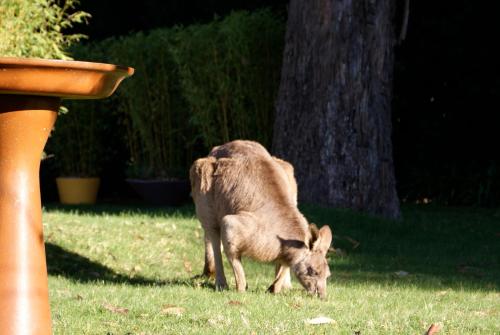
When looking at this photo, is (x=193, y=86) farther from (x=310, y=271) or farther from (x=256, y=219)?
(x=310, y=271)

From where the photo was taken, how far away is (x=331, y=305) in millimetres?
6816

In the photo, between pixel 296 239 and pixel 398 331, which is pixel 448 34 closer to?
pixel 296 239

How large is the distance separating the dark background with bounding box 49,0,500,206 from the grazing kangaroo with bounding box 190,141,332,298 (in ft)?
23.6

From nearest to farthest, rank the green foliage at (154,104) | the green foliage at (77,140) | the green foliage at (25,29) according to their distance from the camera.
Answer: the green foliage at (25,29)
the green foliage at (154,104)
the green foliage at (77,140)

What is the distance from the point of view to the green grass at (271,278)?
6000 millimetres

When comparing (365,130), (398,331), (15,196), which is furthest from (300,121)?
(15,196)

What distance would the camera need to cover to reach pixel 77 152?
16891 millimetres

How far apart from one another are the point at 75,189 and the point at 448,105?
21.1 feet

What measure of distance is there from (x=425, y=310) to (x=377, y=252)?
380cm

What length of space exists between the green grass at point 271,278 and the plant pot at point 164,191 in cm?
273

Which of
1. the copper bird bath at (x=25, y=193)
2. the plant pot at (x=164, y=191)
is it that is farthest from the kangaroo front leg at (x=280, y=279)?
the plant pot at (x=164, y=191)

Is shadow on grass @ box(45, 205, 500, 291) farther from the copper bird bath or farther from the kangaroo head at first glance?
the copper bird bath

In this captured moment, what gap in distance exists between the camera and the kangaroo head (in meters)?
7.25

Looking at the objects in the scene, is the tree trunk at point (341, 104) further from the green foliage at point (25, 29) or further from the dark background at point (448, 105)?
the green foliage at point (25, 29)
